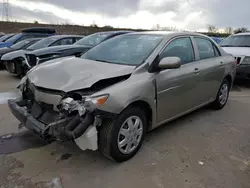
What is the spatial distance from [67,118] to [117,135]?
59 centimetres

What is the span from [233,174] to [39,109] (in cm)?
240

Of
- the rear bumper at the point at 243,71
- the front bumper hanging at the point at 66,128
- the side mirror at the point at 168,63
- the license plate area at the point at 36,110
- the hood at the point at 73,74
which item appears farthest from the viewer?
the rear bumper at the point at 243,71

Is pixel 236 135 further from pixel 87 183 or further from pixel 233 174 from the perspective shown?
pixel 87 183

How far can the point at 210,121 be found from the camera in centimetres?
438

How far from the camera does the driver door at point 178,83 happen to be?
3268 mm

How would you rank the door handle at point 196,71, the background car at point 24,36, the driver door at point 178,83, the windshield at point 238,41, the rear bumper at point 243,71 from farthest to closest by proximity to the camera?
the background car at point 24,36 < the windshield at point 238,41 < the rear bumper at point 243,71 < the door handle at point 196,71 < the driver door at point 178,83

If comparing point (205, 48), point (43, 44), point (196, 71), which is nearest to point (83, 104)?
point (196, 71)

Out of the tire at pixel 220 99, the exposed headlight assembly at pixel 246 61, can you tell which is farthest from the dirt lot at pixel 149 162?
the exposed headlight assembly at pixel 246 61

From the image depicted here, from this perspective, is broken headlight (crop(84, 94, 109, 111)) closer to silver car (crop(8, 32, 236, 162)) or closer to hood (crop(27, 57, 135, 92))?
silver car (crop(8, 32, 236, 162))

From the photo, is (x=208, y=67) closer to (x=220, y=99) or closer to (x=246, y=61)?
(x=220, y=99)

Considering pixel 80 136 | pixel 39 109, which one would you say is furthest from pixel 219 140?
pixel 39 109

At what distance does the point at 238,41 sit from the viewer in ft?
26.3

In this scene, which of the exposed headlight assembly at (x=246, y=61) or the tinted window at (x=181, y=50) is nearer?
the tinted window at (x=181, y=50)

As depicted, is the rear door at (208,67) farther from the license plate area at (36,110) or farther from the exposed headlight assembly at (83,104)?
the license plate area at (36,110)
